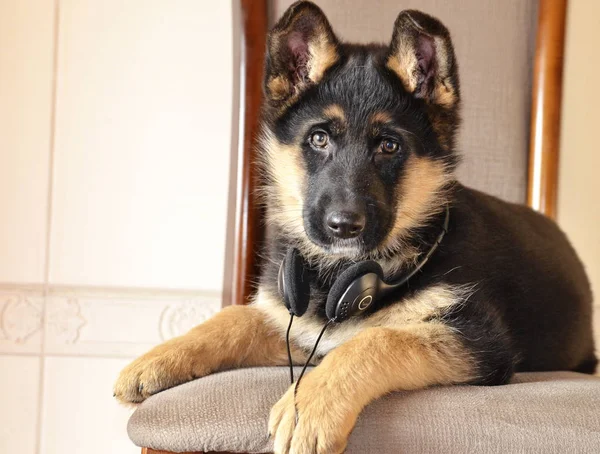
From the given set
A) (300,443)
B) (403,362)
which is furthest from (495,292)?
(300,443)

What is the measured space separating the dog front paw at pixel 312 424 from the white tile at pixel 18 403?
5.84 ft

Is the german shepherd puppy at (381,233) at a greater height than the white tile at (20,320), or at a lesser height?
greater

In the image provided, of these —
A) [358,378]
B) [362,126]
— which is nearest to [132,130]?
[362,126]

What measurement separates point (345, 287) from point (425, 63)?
22.2 inches

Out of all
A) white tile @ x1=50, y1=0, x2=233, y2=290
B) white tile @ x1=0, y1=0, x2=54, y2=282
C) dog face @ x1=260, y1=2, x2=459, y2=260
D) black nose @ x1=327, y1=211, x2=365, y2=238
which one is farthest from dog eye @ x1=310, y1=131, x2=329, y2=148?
white tile @ x1=0, y1=0, x2=54, y2=282

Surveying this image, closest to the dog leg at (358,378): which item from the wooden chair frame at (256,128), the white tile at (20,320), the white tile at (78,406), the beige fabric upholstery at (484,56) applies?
the wooden chair frame at (256,128)

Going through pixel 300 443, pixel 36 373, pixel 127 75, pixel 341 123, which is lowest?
pixel 36 373

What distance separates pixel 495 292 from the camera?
1658 mm

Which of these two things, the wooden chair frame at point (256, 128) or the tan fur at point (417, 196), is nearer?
the tan fur at point (417, 196)

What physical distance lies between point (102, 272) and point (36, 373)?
45cm

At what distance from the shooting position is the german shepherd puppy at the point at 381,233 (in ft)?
4.57

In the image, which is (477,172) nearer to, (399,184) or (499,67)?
(499,67)

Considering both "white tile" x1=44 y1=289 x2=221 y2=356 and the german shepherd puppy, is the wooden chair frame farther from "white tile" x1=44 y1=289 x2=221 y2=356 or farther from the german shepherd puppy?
"white tile" x1=44 y1=289 x2=221 y2=356

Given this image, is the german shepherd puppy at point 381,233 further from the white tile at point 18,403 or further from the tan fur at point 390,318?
the white tile at point 18,403
